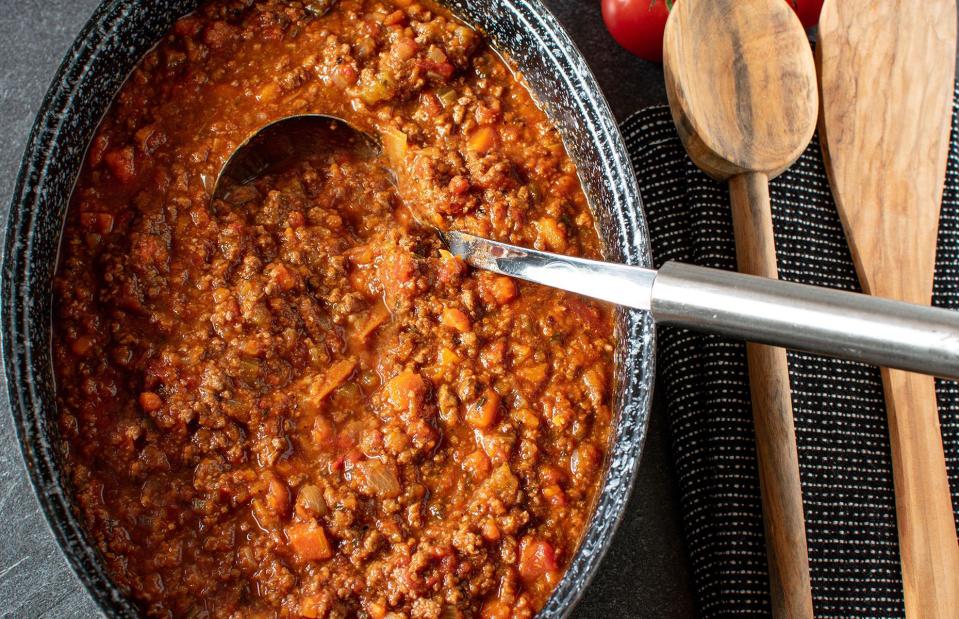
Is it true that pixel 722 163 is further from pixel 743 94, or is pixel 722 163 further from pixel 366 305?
pixel 366 305

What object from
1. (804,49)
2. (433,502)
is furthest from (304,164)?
(804,49)

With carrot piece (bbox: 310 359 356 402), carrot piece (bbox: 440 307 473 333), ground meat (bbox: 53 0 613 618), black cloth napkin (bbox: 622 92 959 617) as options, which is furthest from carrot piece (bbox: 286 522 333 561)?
black cloth napkin (bbox: 622 92 959 617)

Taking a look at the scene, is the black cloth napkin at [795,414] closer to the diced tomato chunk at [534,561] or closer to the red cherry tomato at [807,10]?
the red cherry tomato at [807,10]

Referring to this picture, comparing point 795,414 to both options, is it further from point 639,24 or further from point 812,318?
point 639,24

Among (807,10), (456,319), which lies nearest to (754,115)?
(807,10)

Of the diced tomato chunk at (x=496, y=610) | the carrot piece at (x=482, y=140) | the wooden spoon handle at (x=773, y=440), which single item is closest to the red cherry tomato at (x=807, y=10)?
the wooden spoon handle at (x=773, y=440)
